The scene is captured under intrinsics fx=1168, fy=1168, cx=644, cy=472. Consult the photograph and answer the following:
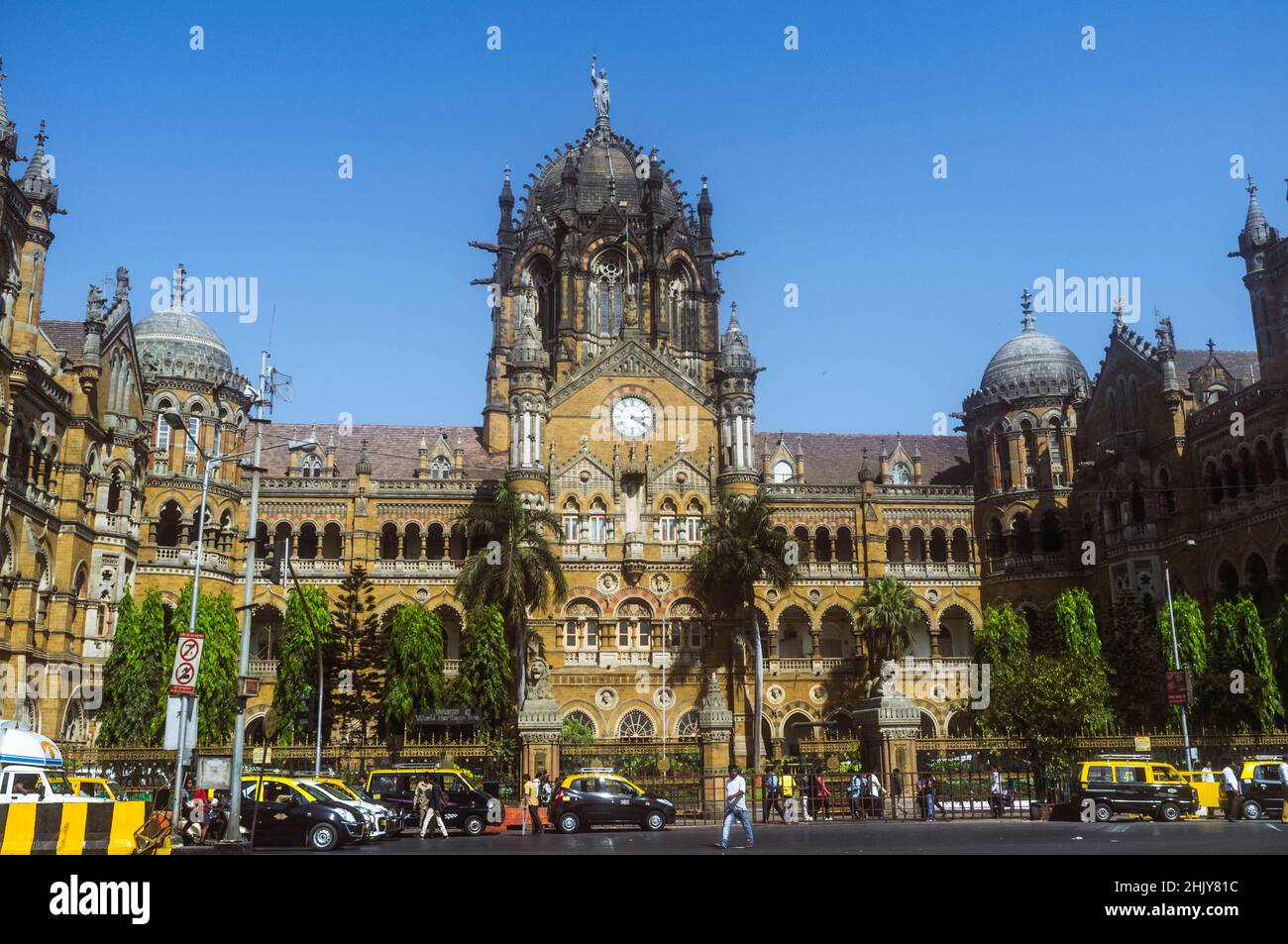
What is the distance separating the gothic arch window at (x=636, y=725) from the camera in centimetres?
5825

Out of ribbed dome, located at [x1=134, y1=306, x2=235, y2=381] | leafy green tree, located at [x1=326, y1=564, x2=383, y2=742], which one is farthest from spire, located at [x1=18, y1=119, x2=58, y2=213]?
leafy green tree, located at [x1=326, y1=564, x2=383, y2=742]

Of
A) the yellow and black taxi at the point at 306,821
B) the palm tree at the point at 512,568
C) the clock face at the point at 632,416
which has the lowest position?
the yellow and black taxi at the point at 306,821

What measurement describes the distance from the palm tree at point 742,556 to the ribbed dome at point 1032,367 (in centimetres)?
2020

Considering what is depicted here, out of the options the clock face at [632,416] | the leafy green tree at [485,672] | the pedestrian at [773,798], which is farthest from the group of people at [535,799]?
the clock face at [632,416]

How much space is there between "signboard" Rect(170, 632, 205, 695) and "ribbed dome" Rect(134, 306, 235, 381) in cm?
3814

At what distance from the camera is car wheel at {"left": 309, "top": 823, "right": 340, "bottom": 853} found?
2616 cm

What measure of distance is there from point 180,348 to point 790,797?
44300mm

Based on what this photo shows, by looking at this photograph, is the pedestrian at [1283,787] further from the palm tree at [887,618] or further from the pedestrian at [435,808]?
the palm tree at [887,618]

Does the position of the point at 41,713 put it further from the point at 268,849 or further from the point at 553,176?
the point at 553,176

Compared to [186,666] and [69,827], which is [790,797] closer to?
[186,666]

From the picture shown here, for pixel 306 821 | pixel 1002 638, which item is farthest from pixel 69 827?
pixel 1002 638

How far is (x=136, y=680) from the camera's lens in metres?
45.7

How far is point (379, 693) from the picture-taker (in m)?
49.9

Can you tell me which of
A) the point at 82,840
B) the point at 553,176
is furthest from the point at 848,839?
the point at 553,176
